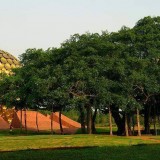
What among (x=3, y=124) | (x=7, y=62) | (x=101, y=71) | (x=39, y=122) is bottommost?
(x=3, y=124)

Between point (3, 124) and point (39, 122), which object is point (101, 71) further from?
point (39, 122)

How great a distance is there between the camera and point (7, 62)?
7538 cm

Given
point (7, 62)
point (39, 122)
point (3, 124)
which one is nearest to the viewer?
point (3, 124)

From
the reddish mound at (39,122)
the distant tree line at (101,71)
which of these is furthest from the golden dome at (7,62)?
the distant tree line at (101,71)

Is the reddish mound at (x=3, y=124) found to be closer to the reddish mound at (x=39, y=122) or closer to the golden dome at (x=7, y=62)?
the reddish mound at (x=39, y=122)

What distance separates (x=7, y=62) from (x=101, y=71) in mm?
37222

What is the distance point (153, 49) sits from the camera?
4241 cm

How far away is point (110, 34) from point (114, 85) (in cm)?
708

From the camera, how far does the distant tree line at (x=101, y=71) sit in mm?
41188

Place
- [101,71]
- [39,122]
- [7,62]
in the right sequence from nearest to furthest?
[101,71] < [39,122] < [7,62]

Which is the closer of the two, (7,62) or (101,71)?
(101,71)

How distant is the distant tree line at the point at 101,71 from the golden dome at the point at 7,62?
28.3m

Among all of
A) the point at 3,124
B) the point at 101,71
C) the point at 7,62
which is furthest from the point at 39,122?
the point at 101,71

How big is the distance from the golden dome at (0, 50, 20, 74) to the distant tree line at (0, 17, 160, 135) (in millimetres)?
28281
